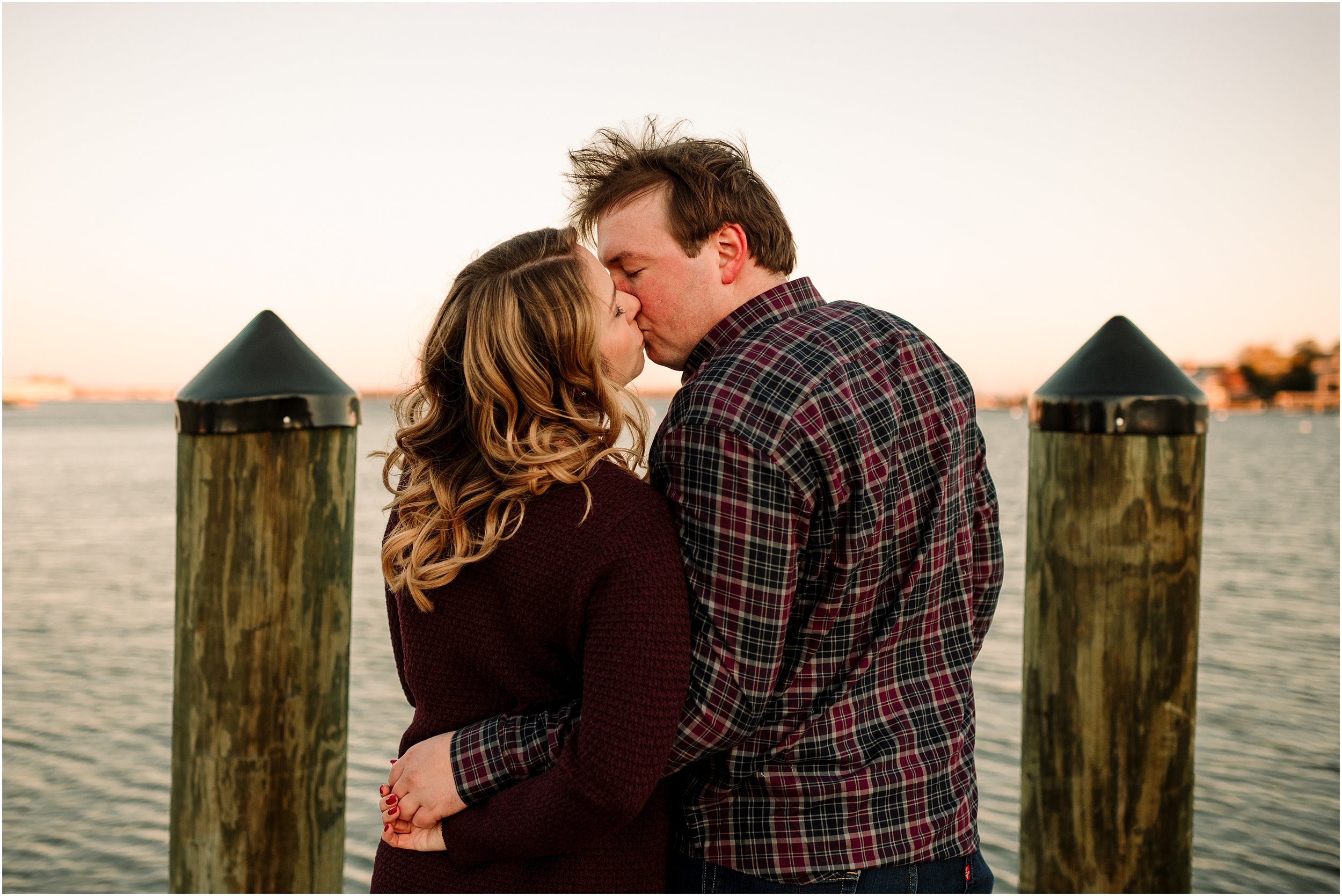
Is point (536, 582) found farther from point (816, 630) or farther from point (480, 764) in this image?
point (816, 630)

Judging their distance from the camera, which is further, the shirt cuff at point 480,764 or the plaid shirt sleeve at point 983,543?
the plaid shirt sleeve at point 983,543

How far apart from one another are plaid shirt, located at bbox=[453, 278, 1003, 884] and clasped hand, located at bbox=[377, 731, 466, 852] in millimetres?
35

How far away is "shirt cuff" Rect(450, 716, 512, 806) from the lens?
150cm

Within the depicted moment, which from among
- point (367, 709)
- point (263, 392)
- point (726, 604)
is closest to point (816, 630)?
point (726, 604)

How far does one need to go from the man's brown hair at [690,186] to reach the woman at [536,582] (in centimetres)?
30

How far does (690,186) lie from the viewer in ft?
6.14

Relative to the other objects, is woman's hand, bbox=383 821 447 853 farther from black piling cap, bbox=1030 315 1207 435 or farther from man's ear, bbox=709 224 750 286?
black piling cap, bbox=1030 315 1207 435

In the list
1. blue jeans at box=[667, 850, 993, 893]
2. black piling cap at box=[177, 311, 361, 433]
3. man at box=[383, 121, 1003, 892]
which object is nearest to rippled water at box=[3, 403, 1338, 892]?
black piling cap at box=[177, 311, 361, 433]

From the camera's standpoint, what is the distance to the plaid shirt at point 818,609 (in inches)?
57.5

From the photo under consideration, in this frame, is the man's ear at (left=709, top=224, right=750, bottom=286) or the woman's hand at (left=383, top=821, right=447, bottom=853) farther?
the man's ear at (left=709, top=224, right=750, bottom=286)

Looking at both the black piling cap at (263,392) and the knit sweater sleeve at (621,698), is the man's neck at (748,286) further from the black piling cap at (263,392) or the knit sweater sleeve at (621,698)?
the black piling cap at (263,392)

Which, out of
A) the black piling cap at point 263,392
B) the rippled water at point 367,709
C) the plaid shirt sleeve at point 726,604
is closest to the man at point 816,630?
the plaid shirt sleeve at point 726,604

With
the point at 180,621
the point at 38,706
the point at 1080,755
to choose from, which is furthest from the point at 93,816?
the point at 1080,755

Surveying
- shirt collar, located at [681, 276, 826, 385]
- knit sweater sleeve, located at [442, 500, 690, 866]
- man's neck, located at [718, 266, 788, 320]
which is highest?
man's neck, located at [718, 266, 788, 320]
